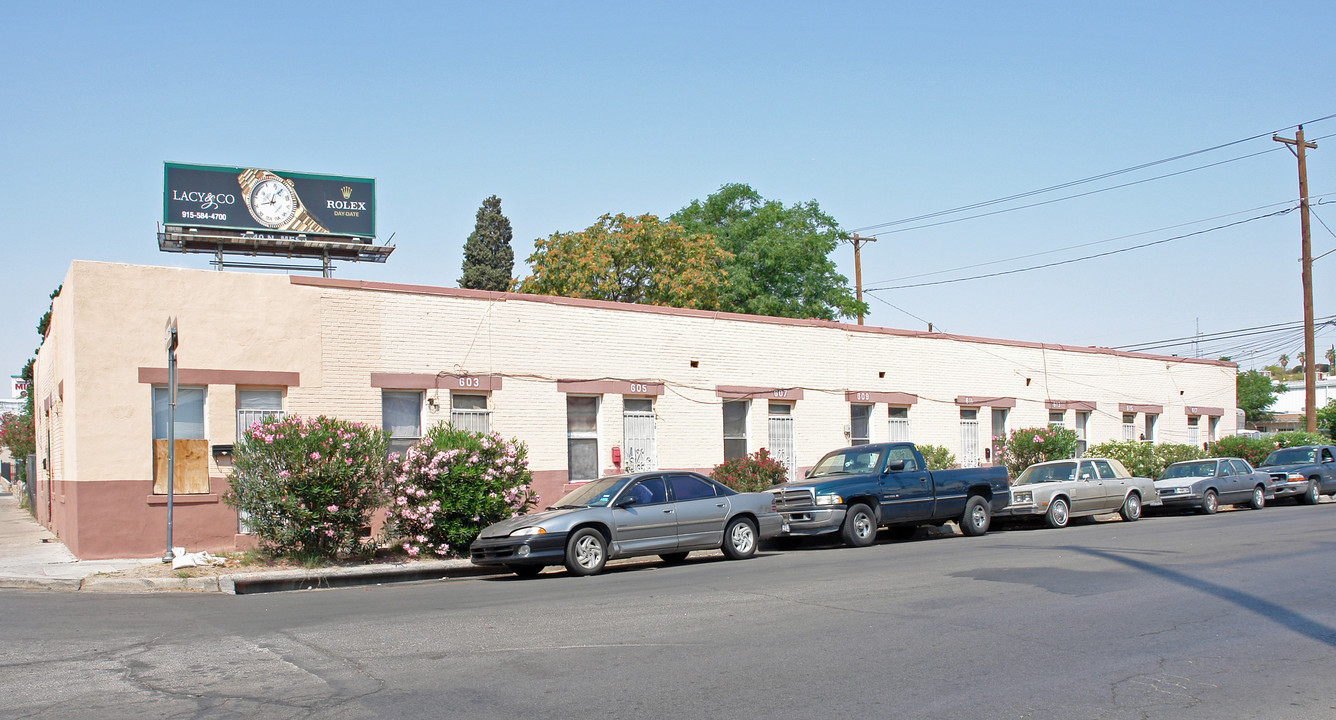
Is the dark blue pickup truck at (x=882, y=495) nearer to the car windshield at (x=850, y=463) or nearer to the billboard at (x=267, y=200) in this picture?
the car windshield at (x=850, y=463)

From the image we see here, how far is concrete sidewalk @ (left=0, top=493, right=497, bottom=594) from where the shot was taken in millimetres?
13922

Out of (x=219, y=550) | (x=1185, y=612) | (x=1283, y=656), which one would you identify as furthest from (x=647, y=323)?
(x=1283, y=656)

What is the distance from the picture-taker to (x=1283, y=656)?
27.3ft

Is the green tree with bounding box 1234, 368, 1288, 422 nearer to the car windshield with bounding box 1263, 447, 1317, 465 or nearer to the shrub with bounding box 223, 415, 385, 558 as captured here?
the car windshield with bounding box 1263, 447, 1317, 465

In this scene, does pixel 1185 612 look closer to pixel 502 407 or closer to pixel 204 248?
pixel 502 407

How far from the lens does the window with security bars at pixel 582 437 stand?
21.5 meters

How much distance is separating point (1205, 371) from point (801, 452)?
22.5 m

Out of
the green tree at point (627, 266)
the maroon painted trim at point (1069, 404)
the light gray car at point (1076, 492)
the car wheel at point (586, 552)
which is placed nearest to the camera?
the car wheel at point (586, 552)

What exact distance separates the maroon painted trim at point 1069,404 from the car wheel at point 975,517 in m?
12.7

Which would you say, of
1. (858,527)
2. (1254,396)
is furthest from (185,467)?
(1254,396)

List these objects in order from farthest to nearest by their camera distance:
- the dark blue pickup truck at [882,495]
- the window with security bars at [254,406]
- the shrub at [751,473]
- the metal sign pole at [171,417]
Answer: the shrub at [751,473] < the dark blue pickup truck at [882,495] < the window with security bars at [254,406] < the metal sign pole at [171,417]

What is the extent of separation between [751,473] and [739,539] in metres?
5.32

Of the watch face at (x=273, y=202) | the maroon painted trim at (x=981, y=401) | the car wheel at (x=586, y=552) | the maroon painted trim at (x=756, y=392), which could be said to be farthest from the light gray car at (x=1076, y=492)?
the watch face at (x=273, y=202)

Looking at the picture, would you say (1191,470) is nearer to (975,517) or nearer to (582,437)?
(975,517)
